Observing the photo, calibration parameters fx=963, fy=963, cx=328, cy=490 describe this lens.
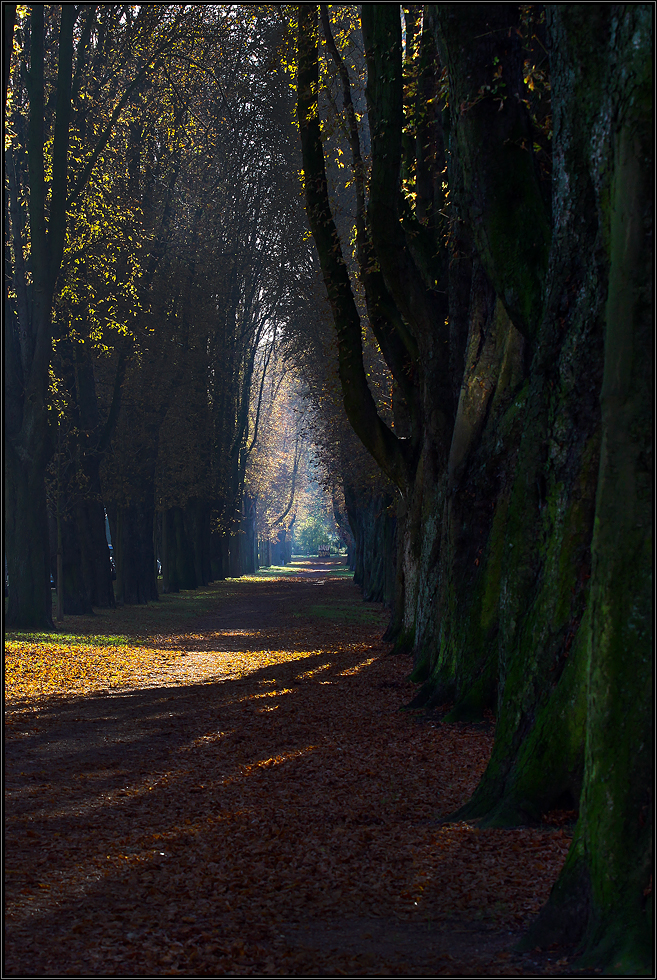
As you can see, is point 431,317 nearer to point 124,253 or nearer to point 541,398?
point 541,398

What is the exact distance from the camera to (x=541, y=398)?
244 inches

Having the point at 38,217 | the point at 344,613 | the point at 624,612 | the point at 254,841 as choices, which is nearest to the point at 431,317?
the point at 254,841

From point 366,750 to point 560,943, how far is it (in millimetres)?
5301

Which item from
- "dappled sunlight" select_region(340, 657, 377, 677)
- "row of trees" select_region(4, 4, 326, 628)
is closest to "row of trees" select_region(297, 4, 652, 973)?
"dappled sunlight" select_region(340, 657, 377, 677)

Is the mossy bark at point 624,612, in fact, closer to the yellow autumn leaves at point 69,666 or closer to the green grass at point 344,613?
the yellow autumn leaves at point 69,666

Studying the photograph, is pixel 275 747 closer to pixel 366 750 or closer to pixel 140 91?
pixel 366 750

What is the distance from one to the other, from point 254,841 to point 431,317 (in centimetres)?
778

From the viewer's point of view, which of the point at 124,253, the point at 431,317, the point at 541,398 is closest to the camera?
the point at 541,398

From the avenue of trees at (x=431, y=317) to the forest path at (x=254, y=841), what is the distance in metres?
0.54

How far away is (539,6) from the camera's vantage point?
7441 millimetres

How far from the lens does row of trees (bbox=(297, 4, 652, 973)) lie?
417cm

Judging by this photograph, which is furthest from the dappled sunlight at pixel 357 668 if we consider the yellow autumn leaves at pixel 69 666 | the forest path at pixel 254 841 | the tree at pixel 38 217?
the tree at pixel 38 217

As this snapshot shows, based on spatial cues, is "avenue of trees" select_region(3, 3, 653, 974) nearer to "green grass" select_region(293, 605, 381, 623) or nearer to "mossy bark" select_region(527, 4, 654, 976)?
"mossy bark" select_region(527, 4, 654, 976)

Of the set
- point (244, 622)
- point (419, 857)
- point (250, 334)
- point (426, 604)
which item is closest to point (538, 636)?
point (419, 857)
